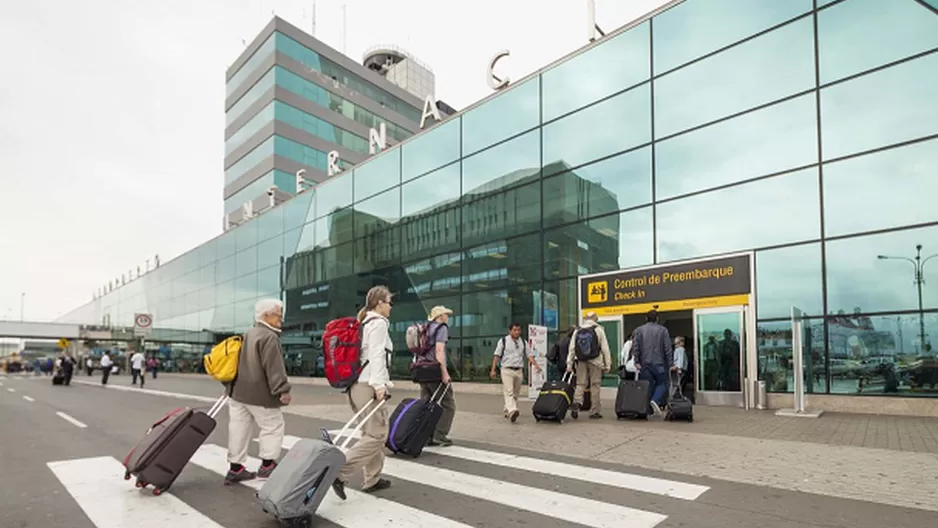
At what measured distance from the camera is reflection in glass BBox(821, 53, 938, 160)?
11.7 metres

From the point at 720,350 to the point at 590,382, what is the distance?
454cm

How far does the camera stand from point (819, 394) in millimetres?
12219

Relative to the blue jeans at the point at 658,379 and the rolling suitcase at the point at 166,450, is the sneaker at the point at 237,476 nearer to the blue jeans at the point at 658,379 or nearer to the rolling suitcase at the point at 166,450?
the rolling suitcase at the point at 166,450

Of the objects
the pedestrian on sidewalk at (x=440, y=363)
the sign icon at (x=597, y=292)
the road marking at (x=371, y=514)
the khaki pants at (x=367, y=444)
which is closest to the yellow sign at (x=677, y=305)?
the sign icon at (x=597, y=292)

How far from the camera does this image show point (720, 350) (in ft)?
44.8

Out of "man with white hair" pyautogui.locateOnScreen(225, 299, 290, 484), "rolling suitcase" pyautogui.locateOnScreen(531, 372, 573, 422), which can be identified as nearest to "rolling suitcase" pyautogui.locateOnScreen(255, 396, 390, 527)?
"man with white hair" pyautogui.locateOnScreen(225, 299, 290, 484)

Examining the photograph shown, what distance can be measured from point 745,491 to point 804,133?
10445mm

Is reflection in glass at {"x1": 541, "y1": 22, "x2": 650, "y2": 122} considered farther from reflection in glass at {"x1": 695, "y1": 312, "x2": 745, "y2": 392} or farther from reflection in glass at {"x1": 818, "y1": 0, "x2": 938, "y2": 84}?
reflection in glass at {"x1": 695, "y1": 312, "x2": 745, "y2": 392}

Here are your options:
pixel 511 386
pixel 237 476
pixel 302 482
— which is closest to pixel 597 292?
pixel 511 386

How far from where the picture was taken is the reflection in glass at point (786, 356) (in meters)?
12.4

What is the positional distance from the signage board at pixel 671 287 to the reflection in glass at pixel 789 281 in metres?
0.33

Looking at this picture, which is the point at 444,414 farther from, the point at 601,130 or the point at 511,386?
the point at 601,130

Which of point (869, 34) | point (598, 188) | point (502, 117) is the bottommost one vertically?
point (598, 188)

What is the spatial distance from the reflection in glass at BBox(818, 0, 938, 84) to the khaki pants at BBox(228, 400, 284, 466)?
1317 cm
